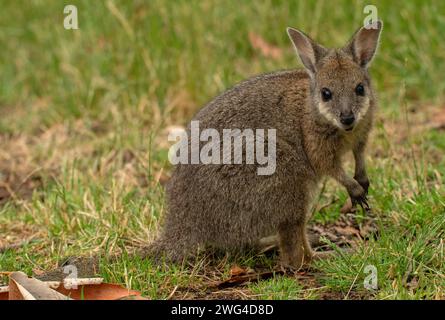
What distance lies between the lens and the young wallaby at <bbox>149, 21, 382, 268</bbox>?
5422 millimetres

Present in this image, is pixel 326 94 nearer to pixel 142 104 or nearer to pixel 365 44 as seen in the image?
pixel 365 44

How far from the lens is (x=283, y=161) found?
17.9 ft

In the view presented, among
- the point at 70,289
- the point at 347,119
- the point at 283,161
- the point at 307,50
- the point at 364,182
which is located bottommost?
the point at 70,289

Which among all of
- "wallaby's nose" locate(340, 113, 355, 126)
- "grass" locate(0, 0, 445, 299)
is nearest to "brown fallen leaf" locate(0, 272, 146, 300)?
"grass" locate(0, 0, 445, 299)

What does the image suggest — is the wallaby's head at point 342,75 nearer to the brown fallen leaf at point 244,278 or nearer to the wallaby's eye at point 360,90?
the wallaby's eye at point 360,90

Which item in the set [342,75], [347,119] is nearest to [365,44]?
[342,75]

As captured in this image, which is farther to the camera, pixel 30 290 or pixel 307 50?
pixel 307 50

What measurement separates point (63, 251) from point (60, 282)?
0.94m

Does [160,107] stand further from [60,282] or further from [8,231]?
[60,282]

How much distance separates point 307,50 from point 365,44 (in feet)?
1.20

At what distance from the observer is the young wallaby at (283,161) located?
5.42 m

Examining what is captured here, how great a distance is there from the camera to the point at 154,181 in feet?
21.2

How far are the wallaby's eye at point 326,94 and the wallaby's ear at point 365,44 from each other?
0.32 m
